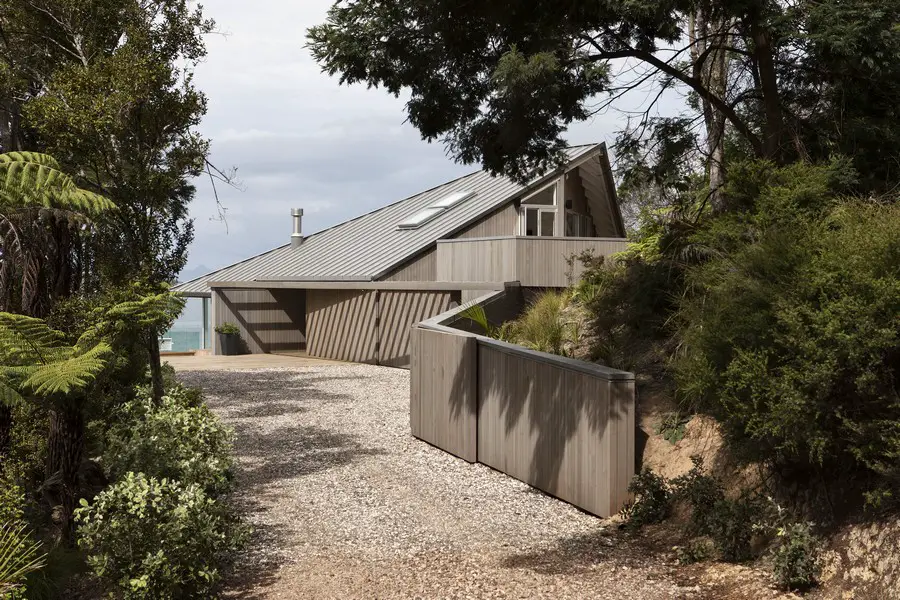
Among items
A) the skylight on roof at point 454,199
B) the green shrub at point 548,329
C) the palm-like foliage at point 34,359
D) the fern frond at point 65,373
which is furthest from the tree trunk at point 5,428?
the skylight on roof at point 454,199

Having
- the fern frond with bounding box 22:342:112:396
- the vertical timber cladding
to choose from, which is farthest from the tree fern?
the vertical timber cladding

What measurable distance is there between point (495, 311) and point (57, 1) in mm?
9848

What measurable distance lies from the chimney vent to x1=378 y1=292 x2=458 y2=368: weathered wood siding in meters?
8.56

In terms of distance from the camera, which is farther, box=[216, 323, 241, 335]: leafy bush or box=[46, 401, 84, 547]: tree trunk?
box=[216, 323, 241, 335]: leafy bush

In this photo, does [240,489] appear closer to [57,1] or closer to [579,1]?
[579,1]

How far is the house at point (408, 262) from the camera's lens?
67.9 feet

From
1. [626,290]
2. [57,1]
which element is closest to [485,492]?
[626,290]

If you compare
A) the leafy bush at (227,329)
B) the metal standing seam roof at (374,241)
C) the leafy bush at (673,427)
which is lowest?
the leafy bush at (673,427)

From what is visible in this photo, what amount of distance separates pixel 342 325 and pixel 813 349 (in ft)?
70.4

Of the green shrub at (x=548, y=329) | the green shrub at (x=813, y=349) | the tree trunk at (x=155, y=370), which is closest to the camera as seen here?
the green shrub at (x=813, y=349)

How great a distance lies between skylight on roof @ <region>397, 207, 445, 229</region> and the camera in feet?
89.7

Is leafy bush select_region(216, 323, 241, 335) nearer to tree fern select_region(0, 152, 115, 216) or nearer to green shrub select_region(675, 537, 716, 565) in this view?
tree fern select_region(0, 152, 115, 216)

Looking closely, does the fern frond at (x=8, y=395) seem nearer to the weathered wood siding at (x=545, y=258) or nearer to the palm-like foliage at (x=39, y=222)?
the palm-like foliage at (x=39, y=222)

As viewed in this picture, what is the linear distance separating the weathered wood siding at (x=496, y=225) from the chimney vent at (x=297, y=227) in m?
9.13
